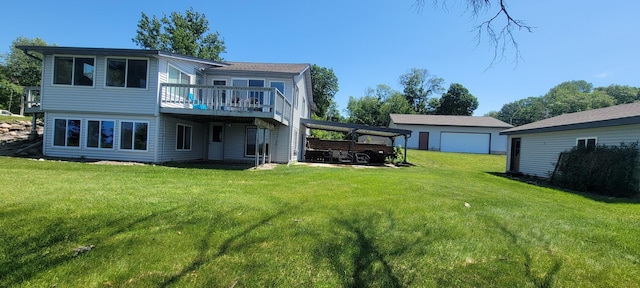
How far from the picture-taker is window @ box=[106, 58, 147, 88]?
41.8 feet

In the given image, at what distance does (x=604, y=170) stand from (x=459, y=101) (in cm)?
4415

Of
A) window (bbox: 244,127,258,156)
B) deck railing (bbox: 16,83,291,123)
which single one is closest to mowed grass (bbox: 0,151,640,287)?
deck railing (bbox: 16,83,291,123)

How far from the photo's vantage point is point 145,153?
42.3ft

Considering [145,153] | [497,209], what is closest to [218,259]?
[497,209]

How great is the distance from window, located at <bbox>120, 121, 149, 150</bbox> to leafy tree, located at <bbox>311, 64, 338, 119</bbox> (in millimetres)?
39035

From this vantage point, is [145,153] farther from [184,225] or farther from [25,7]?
[25,7]

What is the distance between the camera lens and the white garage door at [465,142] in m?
30.6

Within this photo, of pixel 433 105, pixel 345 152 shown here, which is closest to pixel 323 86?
pixel 433 105

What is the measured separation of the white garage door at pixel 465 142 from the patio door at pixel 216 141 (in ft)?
73.8

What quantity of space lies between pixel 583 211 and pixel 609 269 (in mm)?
4010

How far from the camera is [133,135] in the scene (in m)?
13.0

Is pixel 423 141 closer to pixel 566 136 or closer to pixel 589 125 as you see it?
pixel 566 136

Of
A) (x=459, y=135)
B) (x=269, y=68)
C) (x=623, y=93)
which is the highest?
(x=623, y=93)

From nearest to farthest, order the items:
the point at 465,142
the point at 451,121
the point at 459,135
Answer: the point at 465,142, the point at 459,135, the point at 451,121
